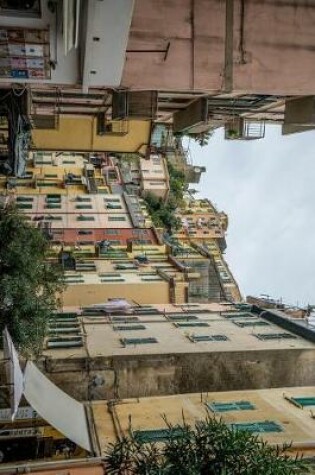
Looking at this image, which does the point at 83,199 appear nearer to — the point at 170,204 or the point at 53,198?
the point at 53,198

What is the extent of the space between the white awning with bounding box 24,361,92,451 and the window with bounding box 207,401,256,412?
4.27m

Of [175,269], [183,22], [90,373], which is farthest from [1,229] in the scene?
[175,269]

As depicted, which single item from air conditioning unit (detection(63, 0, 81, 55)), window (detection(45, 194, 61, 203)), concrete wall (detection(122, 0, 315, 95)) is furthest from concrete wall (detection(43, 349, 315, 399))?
window (detection(45, 194, 61, 203))

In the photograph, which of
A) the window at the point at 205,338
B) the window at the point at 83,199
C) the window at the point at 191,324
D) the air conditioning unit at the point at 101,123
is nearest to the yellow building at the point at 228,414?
the window at the point at 205,338

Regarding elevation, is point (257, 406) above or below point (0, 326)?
below

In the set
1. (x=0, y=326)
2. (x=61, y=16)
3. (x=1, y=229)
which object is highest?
(x=61, y=16)

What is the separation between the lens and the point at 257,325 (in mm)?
24281

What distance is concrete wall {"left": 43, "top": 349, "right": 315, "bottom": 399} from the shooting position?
17484 mm

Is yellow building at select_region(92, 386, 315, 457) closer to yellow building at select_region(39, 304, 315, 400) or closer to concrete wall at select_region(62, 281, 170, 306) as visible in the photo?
yellow building at select_region(39, 304, 315, 400)

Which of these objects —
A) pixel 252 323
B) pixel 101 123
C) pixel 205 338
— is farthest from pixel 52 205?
pixel 101 123

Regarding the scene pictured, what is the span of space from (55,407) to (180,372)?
6.38 m

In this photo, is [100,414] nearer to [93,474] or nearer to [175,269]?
[93,474]

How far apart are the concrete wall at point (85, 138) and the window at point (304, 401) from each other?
11153 mm

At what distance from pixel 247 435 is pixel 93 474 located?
441cm
